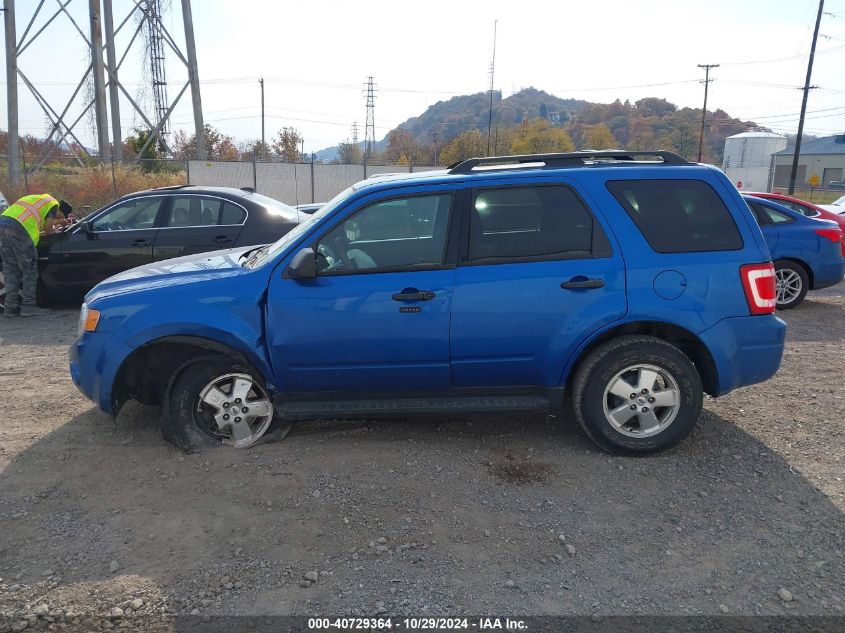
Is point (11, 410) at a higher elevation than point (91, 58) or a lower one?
lower

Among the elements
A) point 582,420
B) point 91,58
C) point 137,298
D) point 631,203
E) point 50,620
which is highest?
point 91,58

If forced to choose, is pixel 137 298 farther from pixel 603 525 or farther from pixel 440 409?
pixel 603 525

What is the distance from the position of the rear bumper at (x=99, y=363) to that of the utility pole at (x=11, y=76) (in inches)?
814

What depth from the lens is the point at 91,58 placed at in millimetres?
23688

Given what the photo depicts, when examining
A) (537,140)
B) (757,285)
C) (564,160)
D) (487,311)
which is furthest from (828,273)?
(537,140)

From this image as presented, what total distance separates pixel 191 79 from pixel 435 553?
2411 centimetres

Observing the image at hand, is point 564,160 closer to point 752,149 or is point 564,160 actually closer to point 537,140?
point 537,140

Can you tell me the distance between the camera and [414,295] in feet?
13.7

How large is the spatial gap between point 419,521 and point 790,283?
7562mm

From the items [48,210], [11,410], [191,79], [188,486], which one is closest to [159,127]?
[191,79]

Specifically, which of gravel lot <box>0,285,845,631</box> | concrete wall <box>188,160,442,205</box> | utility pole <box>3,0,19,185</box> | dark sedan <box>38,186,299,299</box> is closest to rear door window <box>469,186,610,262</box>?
gravel lot <box>0,285,845,631</box>

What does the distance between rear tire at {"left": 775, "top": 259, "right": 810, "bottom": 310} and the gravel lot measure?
4412mm

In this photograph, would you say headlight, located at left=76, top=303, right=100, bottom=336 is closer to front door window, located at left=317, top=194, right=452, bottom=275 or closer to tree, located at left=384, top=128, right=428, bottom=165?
front door window, located at left=317, top=194, right=452, bottom=275

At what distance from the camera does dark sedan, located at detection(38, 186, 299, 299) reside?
28.2 ft
